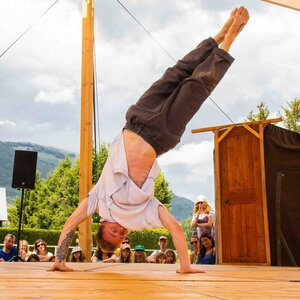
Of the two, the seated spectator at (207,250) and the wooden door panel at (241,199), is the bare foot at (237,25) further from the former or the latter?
the seated spectator at (207,250)

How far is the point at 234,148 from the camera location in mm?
5164

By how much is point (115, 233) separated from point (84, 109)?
2851 millimetres

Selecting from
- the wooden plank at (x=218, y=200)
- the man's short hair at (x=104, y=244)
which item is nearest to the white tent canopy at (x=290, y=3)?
the wooden plank at (x=218, y=200)

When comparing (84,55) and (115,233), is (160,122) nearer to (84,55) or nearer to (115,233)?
(115,233)

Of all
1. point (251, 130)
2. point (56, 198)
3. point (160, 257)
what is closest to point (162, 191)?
point (56, 198)

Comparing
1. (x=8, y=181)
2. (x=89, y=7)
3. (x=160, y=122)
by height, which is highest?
(x=8, y=181)

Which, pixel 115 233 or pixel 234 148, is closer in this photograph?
pixel 115 233

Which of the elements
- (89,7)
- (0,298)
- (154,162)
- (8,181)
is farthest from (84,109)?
(8,181)

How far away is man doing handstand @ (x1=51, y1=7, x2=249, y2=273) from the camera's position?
2.32 metres

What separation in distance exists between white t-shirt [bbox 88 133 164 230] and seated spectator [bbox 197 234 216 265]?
3029mm

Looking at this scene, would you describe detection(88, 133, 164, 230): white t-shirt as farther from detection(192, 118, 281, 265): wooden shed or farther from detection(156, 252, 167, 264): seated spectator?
detection(156, 252, 167, 264): seated spectator

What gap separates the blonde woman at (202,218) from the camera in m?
5.46

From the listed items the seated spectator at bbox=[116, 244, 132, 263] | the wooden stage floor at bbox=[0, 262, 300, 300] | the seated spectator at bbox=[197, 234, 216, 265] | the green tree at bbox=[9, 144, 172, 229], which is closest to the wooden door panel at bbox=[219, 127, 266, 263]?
the seated spectator at bbox=[197, 234, 216, 265]

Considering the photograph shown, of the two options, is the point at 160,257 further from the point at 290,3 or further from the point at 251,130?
the point at 290,3
